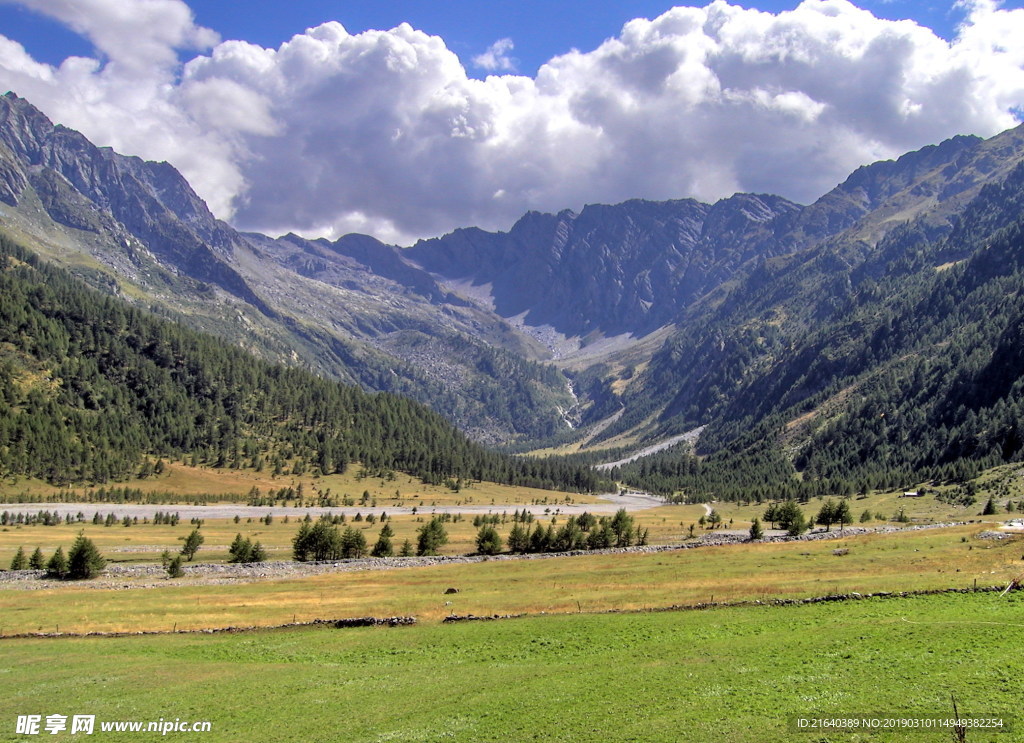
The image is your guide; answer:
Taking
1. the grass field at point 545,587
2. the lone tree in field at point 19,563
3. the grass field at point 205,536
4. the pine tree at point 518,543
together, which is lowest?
the grass field at point 205,536

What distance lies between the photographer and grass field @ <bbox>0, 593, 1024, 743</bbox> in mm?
21797

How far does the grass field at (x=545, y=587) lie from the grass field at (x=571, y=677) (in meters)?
5.40

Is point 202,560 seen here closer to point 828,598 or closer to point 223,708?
point 223,708

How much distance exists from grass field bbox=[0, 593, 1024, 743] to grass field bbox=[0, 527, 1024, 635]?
17.7 ft

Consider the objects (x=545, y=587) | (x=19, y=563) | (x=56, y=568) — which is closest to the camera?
(x=545, y=587)

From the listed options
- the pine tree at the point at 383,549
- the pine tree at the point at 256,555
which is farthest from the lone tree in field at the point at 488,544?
the pine tree at the point at 256,555

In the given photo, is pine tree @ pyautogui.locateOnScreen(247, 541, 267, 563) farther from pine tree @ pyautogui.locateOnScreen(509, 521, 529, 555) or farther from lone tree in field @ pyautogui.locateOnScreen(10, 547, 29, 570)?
pine tree @ pyautogui.locateOnScreen(509, 521, 529, 555)

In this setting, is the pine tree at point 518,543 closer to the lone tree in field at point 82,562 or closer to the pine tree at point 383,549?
the pine tree at point 383,549

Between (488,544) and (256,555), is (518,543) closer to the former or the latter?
(488,544)

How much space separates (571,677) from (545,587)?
27987mm

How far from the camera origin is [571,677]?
27.7m

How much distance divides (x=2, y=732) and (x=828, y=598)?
137 feet

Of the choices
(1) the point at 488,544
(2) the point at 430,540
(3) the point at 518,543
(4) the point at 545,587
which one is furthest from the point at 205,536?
(4) the point at 545,587

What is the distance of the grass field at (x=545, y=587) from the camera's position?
44.4m
